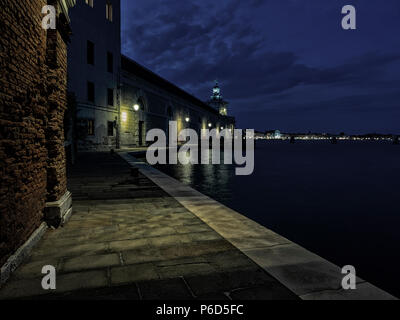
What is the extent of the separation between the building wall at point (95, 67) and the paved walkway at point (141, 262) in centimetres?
1493

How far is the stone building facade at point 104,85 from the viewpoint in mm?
20484

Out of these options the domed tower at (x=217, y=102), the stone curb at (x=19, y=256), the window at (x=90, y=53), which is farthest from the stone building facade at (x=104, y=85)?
the domed tower at (x=217, y=102)

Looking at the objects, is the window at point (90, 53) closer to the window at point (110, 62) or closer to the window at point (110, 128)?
A: the window at point (110, 62)

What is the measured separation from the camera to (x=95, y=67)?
22547 millimetres

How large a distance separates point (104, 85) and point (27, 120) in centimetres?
2192

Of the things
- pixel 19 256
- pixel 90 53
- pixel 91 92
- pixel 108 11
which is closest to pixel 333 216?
pixel 19 256

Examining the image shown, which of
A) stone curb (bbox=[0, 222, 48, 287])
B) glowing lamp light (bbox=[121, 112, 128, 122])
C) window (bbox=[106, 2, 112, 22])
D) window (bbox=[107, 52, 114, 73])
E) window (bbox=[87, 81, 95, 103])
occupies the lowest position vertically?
stone curb (bbox=[0, 222, 48, 287])

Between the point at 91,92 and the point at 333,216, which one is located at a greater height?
the point at 91,92

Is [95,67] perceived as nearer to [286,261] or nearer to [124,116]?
[124,116]

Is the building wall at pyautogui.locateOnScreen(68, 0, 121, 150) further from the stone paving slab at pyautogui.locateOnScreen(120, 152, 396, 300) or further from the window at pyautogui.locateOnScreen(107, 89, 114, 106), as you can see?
the stone paving slab at pyautogui.locateOnScreen(120, 152, 396, 300)

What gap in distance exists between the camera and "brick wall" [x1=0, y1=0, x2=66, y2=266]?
291 cm

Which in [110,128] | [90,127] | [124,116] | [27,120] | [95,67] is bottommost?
[27,120]

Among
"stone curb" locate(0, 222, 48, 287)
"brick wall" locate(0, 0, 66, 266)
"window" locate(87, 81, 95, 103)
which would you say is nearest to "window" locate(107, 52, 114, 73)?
"window" locate(87, 81, 95, 103)

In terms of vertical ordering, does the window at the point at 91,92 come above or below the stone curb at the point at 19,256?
above
